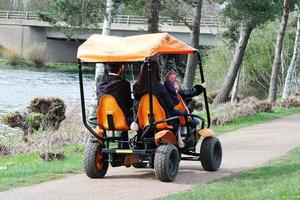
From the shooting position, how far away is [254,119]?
858 inches

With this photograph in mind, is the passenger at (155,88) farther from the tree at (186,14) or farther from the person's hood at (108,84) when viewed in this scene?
the tree at (186,14)

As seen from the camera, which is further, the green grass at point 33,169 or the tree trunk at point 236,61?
the tree trunk at point 236,61

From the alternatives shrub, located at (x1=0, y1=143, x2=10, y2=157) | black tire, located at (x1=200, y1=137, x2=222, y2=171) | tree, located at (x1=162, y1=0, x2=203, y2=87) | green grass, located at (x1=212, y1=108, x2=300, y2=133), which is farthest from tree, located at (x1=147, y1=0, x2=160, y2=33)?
black tire, located at (x1=200, y1=137, x2=222, y2=171)

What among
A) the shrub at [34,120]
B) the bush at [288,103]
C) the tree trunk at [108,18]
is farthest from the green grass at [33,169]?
the bush at [288,103]

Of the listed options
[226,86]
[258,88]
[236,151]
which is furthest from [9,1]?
[236,151]

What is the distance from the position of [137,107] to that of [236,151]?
14.1ft

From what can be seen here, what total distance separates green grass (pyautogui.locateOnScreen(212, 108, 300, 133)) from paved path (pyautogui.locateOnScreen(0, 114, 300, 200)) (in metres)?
2.81

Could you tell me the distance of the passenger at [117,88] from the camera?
36.0 ft

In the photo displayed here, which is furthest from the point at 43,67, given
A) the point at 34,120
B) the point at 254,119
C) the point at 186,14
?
the point at 254,119

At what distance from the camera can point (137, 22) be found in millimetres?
62469

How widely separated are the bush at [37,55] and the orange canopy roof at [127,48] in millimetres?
56606

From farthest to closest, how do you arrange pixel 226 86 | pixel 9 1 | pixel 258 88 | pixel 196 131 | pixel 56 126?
pixel 9 1 → pixel 258 88 → pixel 226 86 → pixel 56 126 → pixel 196 131

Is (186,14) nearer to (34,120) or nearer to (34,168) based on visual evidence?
(34,120)

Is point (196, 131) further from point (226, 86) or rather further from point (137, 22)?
point (137, 22)
